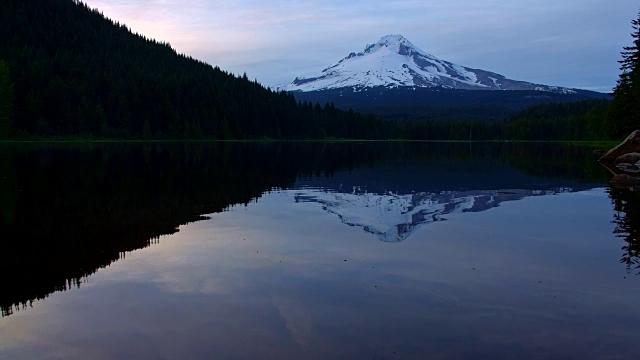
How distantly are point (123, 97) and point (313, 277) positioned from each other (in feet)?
422

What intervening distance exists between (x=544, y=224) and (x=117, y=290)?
1521cm

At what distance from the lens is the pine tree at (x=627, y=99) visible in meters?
76.5

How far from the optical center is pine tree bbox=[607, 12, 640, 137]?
3012 inches

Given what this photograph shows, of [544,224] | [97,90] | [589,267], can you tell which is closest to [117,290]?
[589,267]

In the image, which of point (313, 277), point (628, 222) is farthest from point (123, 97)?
point (313, 277)

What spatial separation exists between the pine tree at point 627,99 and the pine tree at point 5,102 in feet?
329

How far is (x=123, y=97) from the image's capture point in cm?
13175

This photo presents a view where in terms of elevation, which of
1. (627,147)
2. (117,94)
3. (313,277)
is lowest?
(313,277)

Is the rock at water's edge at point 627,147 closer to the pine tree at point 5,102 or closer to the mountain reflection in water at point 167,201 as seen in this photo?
the mountain reflection in water at point 167,201

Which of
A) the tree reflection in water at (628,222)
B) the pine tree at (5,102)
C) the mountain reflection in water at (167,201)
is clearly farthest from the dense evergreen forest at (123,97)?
the tree reflection in water at (628,222)

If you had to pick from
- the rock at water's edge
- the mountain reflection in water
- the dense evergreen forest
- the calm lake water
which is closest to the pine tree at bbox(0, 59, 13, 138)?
the dense evergreen forest

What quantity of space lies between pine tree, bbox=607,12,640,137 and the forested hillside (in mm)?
89181

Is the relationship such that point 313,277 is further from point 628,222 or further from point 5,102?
point 5,102

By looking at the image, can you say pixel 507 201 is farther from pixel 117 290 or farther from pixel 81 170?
pixel 81 170
